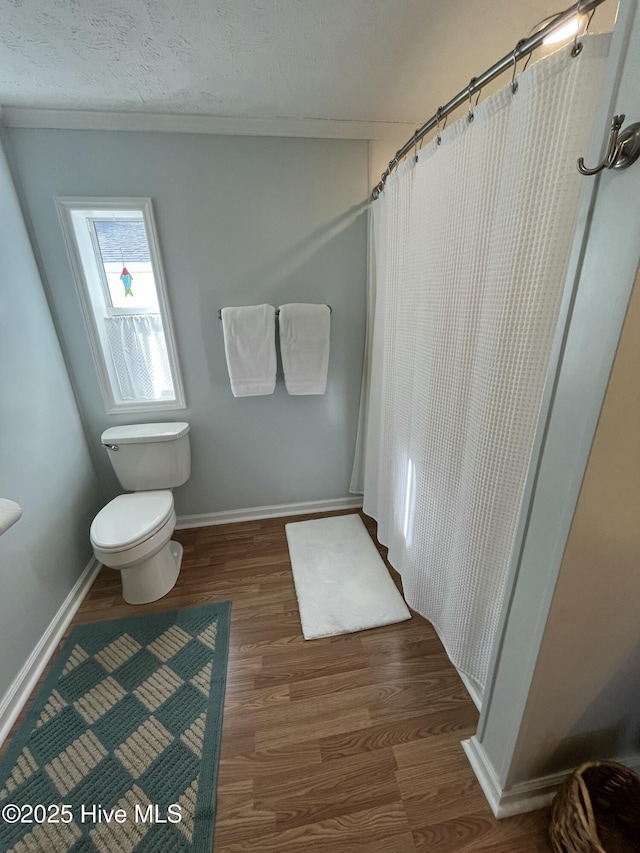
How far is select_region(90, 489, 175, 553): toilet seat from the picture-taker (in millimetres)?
1457

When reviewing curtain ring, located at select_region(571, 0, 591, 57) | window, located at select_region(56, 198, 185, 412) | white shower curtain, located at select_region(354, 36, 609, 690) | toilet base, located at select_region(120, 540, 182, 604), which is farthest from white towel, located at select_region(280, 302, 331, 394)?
curtain ring, located at select_region(571, 0, 591, 57)

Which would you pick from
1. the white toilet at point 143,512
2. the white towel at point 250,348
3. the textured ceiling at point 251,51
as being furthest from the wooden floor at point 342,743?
the textured ceiling at point 251,51

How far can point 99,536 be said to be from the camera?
148cm

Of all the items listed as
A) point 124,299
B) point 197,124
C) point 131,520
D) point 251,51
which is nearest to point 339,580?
point 131,520

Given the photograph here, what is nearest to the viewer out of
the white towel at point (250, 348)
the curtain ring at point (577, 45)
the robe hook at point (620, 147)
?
the robe hook at point (620, 147)

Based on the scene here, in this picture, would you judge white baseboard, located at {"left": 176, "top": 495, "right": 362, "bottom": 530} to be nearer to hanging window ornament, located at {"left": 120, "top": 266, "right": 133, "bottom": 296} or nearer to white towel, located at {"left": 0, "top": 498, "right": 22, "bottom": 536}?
white towel, located at {"left": 0, "top": 498, "right": 22, "bottom": 536}

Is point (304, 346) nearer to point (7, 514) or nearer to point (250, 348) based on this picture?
point (250, 348)

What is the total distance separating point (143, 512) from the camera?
1.63 meters

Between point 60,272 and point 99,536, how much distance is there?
126 cm

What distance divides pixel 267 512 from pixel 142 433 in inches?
36.2

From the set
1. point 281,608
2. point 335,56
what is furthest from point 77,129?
point 281,608

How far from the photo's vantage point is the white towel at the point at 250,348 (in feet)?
5.74

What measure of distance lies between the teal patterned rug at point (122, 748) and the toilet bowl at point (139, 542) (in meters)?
0.19

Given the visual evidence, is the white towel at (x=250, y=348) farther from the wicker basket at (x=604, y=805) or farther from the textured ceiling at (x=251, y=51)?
the wicker basket at (x=604, y=805)
